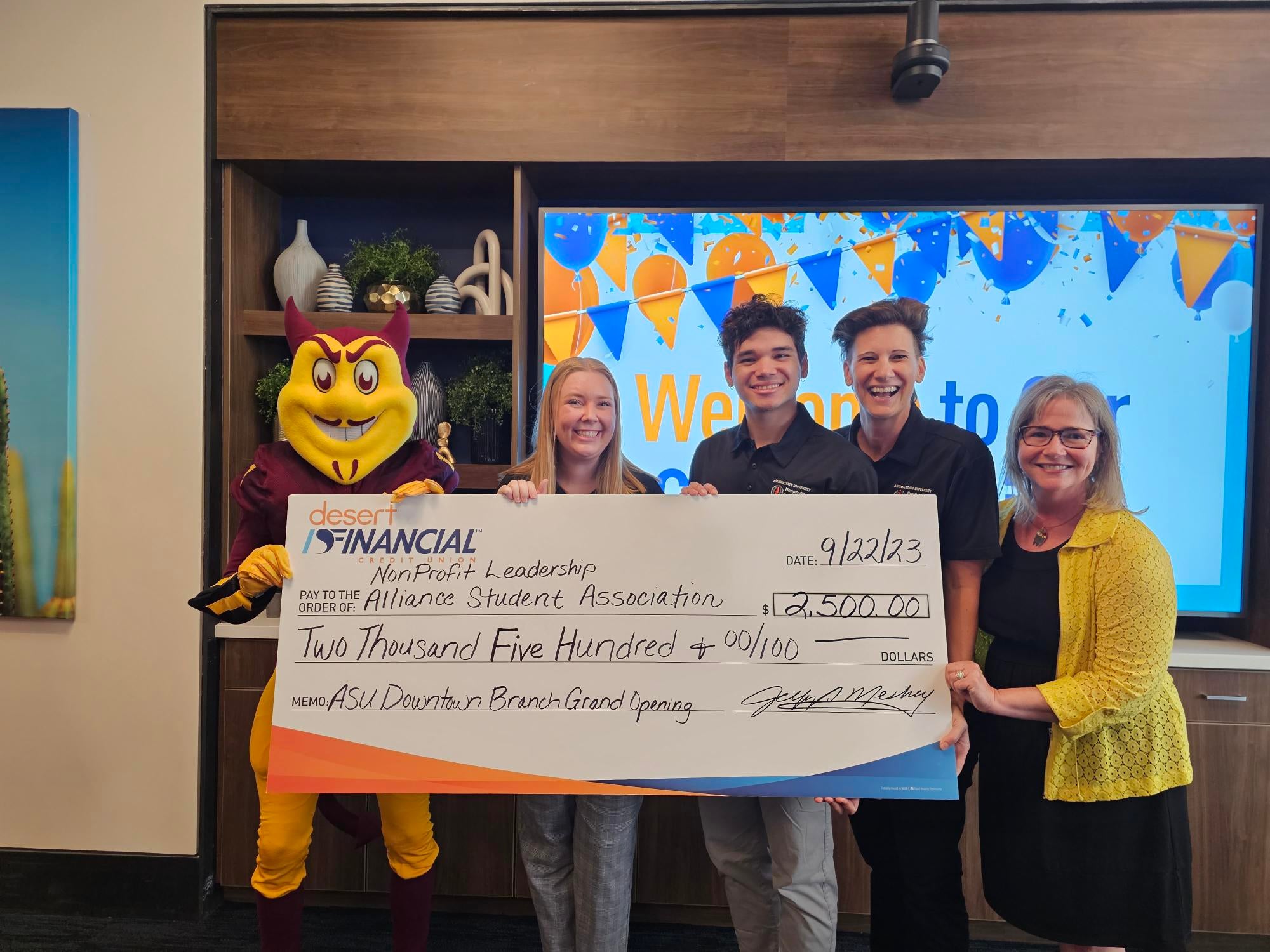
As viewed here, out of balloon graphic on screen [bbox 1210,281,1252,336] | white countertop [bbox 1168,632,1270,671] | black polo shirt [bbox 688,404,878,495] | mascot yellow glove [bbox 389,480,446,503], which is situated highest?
balloon graphic on screen [bbox 1210,281,1252,336]

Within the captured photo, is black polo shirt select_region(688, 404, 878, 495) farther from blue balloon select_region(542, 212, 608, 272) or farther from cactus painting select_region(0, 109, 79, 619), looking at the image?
cactus painting select_region(0, 109, 79, 619)

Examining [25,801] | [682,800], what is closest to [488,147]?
[682,800]

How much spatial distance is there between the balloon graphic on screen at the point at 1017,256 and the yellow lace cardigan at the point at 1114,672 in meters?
0.96

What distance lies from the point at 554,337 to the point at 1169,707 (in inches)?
64.0

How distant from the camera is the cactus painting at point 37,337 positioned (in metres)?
1.84

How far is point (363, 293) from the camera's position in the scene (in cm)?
204

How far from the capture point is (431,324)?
1906 mm

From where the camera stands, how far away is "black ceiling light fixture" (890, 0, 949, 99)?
1.63 m

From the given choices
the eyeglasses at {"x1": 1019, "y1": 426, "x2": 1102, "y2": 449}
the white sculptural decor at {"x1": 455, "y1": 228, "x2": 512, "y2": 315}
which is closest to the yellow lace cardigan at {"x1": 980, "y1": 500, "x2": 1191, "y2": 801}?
the eyeglasses at {"x1": 1019, "y1": 426, "x2": 1102, "y2": 449}

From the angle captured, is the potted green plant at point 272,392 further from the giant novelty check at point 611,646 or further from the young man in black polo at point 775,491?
the young man in black polo at point 775,491

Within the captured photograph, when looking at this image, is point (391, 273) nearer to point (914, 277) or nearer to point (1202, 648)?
point (914, 277)

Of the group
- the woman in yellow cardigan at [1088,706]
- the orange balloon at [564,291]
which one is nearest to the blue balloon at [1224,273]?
the woman in yellow cardigan at [1088,706]

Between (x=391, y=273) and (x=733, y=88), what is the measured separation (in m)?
1.06
